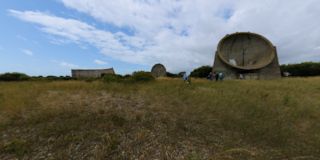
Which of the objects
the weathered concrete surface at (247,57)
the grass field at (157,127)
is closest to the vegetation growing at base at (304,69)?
the weathered concrete surface at (247,57)

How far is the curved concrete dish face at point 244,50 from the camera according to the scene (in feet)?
84.8

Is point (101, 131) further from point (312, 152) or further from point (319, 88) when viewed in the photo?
point (319, 88)

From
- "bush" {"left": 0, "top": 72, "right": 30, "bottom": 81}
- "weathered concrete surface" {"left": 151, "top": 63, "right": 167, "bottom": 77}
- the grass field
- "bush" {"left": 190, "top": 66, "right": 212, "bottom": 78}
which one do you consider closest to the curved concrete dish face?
"bush" {"left": 190, "top": 66, "right": 212, "bottom": 78}

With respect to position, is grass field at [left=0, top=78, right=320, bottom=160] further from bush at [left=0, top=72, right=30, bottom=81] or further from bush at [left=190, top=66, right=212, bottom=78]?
bush at [left=190, top=66, right=212, bottom=78]

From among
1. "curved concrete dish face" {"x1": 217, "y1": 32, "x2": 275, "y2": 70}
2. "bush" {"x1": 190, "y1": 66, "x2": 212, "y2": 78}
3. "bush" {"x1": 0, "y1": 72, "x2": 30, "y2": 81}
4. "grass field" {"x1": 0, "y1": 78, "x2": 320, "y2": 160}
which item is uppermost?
"curved concrete dish face" {"x1": 217, "y1": 32, "x2": 275, "y2": 70}

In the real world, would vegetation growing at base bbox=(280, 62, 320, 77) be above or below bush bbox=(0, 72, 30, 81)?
above

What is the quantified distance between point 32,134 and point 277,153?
777 centimetres

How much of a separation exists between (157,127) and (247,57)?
75.2 feet

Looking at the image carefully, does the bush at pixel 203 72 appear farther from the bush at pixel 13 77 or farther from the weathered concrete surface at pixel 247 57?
the bush at pixel 13 77

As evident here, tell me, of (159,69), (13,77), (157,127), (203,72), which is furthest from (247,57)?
(13,77)

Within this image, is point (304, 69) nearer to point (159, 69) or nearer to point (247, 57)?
point (247, 57)

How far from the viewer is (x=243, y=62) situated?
26.8m

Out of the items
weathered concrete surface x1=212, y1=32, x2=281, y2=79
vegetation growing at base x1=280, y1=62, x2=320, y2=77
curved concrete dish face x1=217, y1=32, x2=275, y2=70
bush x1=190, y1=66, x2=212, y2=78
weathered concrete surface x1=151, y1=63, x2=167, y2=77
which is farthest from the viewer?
bush x1=190, y1=66, x2=212, y2=78

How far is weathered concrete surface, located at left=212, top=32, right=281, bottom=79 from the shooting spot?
2506cm
